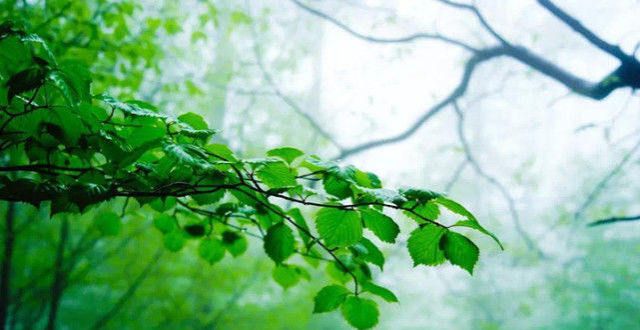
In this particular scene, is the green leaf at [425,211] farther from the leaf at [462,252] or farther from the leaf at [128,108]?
the leaf at [128,108]

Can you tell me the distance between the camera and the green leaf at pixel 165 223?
58.4 inches

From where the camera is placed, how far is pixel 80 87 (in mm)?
849

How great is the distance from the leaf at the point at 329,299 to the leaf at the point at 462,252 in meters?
0.40

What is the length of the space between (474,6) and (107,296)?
6.77m

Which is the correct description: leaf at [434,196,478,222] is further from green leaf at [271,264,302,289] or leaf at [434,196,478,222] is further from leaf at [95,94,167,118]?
green leaf at [271,264,302,289]

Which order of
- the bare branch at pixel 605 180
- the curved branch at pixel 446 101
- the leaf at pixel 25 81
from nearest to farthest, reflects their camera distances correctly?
the leaf at pixel 25 81, the bare branch at pixel 605 180, the curved branch at pixel 446 101

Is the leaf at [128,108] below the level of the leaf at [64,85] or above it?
above

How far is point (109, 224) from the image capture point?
1.57m

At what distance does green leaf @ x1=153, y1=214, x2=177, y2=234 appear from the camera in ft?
4.87

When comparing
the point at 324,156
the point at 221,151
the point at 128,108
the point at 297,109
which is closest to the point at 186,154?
the point at 221,151

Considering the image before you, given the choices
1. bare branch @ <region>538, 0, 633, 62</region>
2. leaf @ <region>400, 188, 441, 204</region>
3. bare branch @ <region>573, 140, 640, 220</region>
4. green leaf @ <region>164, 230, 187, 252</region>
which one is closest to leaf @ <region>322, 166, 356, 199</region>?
leaf @ <region>400, 188, 441, 204</region>

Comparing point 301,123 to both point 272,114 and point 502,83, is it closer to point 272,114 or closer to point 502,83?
point 272,114

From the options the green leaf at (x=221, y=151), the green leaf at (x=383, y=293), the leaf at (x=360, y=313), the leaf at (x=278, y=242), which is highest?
the green leaf at (x=221, y=151)

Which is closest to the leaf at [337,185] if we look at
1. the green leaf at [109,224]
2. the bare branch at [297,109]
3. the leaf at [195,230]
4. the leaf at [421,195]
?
the leaf at [421,195]
